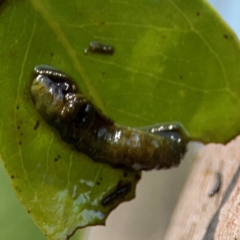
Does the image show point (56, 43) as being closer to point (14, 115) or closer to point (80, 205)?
point (14, 115)

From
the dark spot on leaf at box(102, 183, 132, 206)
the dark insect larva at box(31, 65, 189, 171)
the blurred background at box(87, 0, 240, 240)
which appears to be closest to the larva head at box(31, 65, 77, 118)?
the dark insect larva at box(31, 65, 189, 171)

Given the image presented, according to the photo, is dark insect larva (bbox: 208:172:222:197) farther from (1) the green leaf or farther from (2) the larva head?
(2) the larva head

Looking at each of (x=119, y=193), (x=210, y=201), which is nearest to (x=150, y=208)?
(x=210, y=201)

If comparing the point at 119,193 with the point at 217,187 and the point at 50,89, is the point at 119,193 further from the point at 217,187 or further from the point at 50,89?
the point at 217,187

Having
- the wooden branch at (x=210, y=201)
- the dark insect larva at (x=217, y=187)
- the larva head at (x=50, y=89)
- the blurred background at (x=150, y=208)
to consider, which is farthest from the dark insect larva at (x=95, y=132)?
the blurred background at (x=150, y=208)

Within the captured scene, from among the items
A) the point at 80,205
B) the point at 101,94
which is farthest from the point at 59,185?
the point at 101,94
